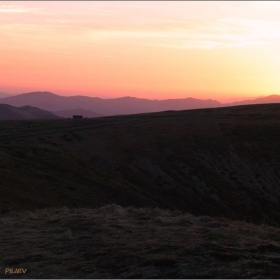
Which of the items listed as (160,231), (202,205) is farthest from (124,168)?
(160,231)

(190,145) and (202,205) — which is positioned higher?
(190,145)

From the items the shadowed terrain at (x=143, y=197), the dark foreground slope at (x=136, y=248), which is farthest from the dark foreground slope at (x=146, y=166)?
the dark foreground slope at (x=136, y=248)

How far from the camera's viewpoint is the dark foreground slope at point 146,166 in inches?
1447

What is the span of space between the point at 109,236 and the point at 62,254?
6.20ft

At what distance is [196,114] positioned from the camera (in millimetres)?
91312

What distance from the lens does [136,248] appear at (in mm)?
12688

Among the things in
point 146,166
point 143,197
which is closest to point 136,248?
point 143,197

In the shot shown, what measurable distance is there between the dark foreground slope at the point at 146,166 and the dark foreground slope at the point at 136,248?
8701 mm

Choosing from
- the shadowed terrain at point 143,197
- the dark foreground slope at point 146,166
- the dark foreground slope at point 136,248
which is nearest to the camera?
the dark foreground slope at point 136,248

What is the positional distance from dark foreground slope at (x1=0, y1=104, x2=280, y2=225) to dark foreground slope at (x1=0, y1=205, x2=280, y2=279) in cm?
870

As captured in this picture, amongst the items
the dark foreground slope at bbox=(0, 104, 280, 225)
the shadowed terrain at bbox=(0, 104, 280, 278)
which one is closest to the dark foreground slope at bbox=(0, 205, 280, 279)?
the shadowed terrain at bbox=(0, 104, 280, 278)

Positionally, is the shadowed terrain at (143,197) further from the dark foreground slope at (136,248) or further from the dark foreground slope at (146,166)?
the dark foreground slope at (146,166)

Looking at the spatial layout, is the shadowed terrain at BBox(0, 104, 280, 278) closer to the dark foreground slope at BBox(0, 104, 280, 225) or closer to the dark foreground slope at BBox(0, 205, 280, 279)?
the dark foreground slope at BBox(0, 205, 280, 279)

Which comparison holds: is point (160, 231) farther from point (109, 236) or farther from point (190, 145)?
point (190, 145)
